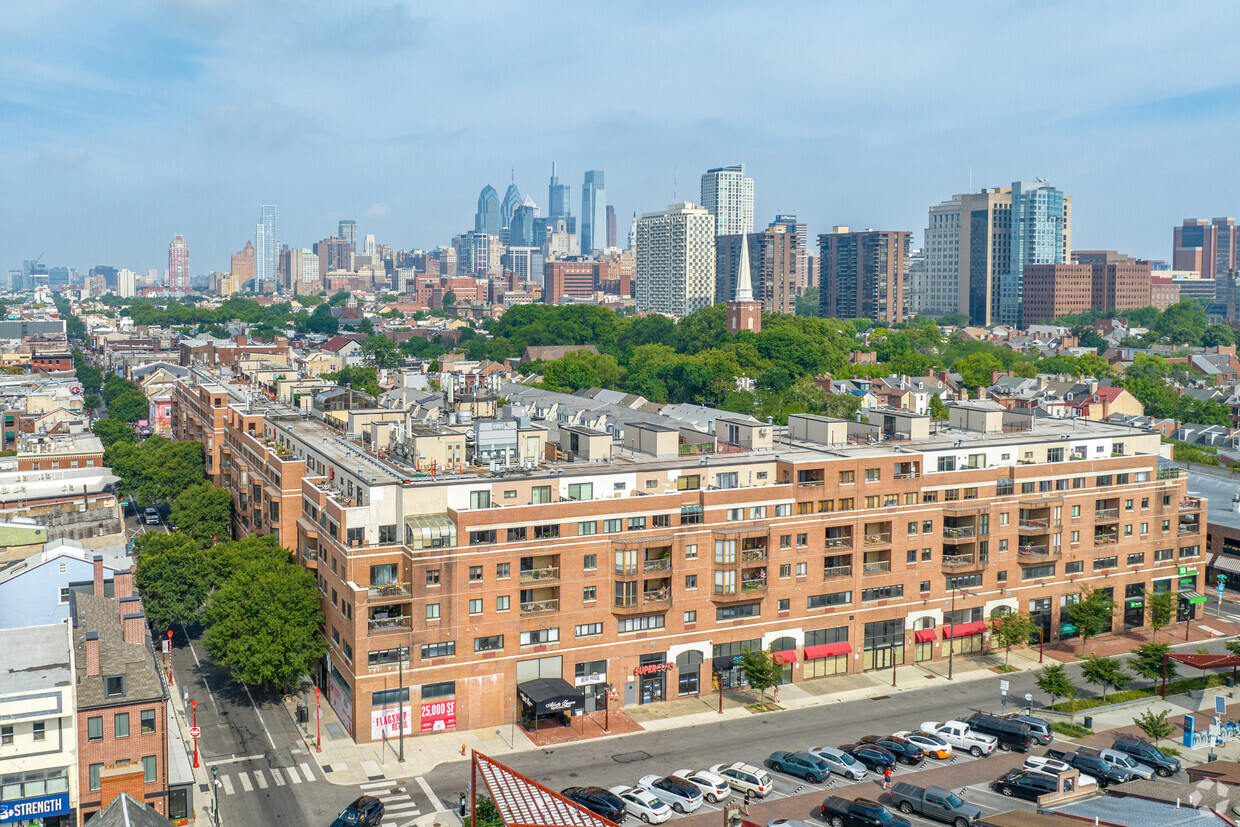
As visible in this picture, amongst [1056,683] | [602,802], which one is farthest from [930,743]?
[602,802]

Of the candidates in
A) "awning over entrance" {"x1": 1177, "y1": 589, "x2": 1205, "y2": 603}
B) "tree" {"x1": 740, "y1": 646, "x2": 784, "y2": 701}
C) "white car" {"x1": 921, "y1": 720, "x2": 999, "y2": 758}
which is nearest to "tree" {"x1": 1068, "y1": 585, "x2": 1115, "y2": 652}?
"awning over entrance" {"x1": 1177, "y1": 589, "x2": 1205, "y2": 603}

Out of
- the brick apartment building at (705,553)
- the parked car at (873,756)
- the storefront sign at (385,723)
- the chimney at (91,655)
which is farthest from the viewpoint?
the brick apartment building at (705,553)

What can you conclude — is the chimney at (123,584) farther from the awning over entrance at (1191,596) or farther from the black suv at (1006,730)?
the awning over entrance at (1191,596)

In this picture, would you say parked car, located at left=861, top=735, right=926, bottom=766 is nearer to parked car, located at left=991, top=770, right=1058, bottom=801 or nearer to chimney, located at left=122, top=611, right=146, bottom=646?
parked car, located at left=991, top=770, right=1058, bottom=801

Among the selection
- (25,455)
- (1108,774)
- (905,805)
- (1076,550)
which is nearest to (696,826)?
(905,805)

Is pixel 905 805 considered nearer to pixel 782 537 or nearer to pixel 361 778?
pixel 782 537

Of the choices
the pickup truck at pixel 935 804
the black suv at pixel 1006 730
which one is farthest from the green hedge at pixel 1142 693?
the pickup truck at pixel 935 804
